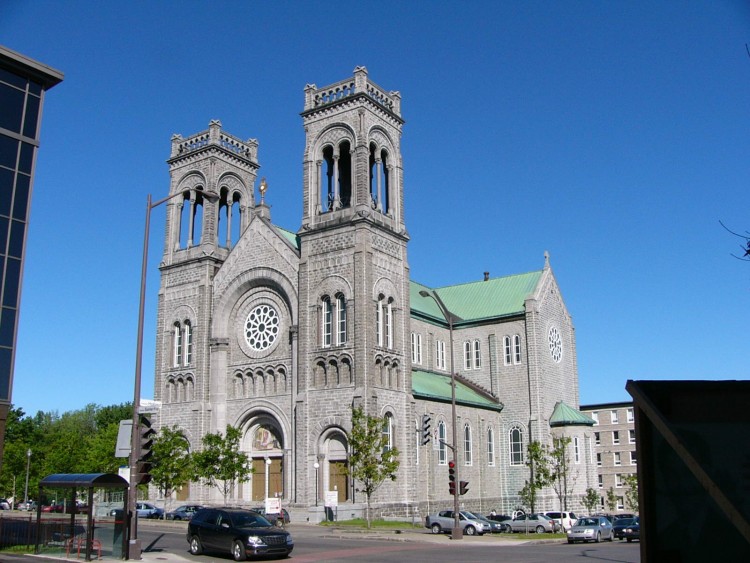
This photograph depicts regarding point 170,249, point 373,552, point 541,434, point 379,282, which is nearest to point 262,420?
point 379,282

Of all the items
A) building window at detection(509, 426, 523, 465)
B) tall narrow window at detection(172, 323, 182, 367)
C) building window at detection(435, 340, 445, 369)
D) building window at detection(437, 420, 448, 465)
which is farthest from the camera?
building window at detection(435, 340, 445, 369)

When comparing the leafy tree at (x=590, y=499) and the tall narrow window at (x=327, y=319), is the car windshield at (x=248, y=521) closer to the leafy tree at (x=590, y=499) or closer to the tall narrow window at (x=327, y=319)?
the tall narrow window at (x=327, y=319)

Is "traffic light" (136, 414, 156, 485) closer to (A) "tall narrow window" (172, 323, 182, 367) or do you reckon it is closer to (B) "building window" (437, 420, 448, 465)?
(B) "building window" (437, 420, 448, 465)

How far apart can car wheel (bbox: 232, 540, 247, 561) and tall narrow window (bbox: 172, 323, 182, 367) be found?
34.7 meters

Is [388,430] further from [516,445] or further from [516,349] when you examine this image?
[516,349]

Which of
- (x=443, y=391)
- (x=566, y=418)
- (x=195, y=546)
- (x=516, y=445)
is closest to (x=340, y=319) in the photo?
(x=443, y=391)

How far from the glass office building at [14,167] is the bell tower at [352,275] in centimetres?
1989

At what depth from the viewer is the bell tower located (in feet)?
157

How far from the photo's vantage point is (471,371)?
63.7 meters

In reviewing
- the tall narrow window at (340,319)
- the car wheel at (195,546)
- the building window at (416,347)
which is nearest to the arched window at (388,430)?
the tall narrow window at (340,319)

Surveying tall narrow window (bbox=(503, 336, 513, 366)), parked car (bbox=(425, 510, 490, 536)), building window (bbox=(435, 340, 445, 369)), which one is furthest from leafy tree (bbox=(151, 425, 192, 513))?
tall narrow window (bbox=(503, 336, 513, 366))

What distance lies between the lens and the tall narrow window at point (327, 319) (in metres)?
50.0

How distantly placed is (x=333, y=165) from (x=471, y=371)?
69.0 feet

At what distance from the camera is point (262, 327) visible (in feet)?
179
